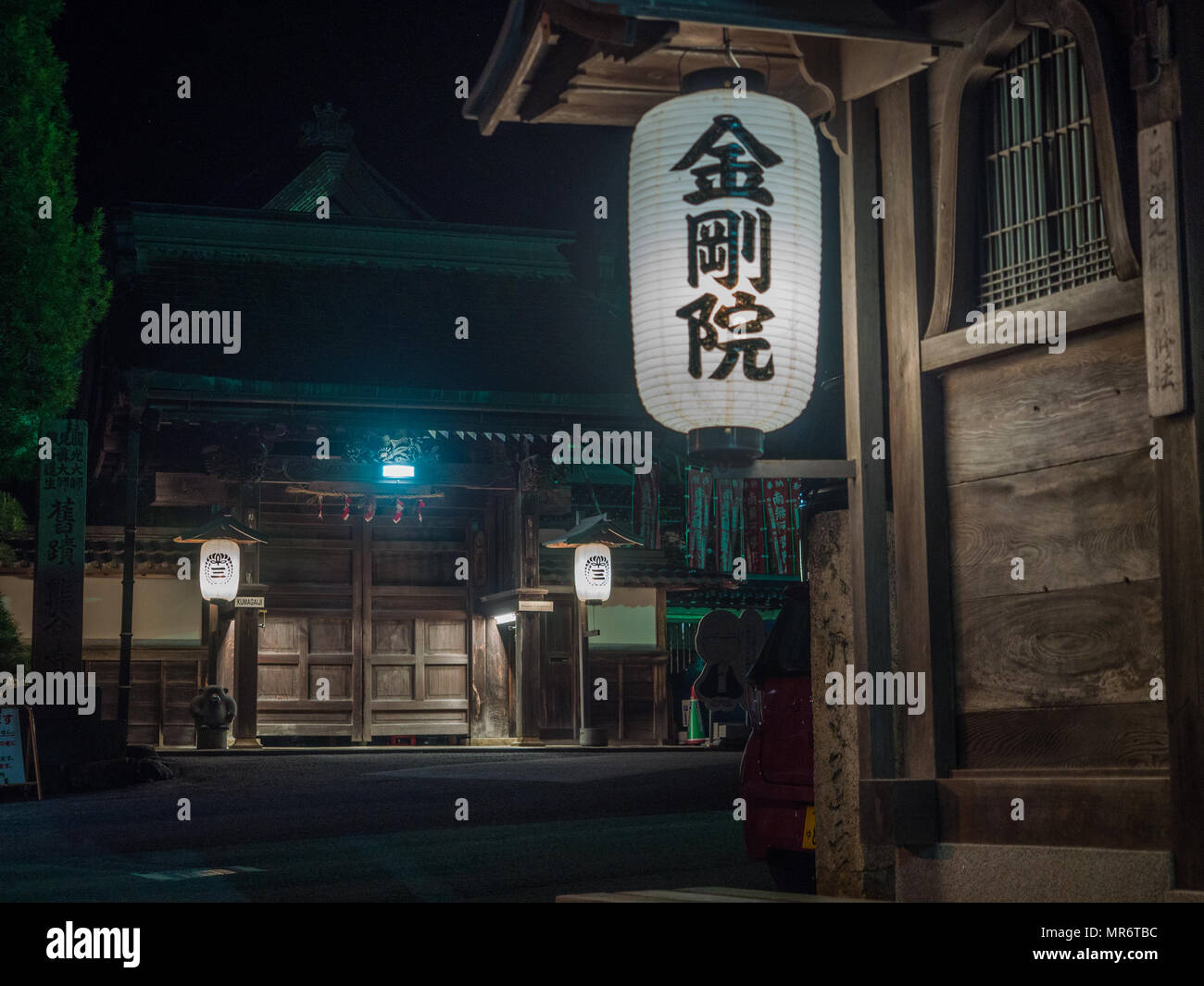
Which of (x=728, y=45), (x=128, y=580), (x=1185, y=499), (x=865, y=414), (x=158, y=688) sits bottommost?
(x=158, y=688)

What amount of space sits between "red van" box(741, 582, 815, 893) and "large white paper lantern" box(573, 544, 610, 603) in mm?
11560

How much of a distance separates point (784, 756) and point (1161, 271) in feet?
13.9

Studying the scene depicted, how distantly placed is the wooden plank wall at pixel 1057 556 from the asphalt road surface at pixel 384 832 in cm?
406

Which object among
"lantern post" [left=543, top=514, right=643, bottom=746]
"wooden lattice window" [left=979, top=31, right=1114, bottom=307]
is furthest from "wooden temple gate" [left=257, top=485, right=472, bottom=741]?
"wooden lattice window" [left=979, top=31, right=1114, bottom=307]

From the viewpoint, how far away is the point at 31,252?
578 inches

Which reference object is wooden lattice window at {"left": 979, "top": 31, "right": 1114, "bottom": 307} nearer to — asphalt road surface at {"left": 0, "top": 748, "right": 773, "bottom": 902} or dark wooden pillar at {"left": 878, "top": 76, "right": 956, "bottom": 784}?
dark wooden pillar at {"left": 878, "top": 76, "right": 956, "bottom": 784}

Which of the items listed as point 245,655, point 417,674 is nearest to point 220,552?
point 245,655

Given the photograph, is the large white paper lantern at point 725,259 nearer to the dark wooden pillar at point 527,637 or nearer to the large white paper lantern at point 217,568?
the large white paper lantern at point 217,568

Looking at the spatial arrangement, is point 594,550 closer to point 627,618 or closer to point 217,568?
point 627,618

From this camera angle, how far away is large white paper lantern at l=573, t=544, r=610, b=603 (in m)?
19.8

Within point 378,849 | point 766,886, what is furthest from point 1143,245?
point 378,849

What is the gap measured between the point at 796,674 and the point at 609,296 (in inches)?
643

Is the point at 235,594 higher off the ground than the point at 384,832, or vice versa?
the point at 235,594

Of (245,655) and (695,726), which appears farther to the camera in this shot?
(695,726)
